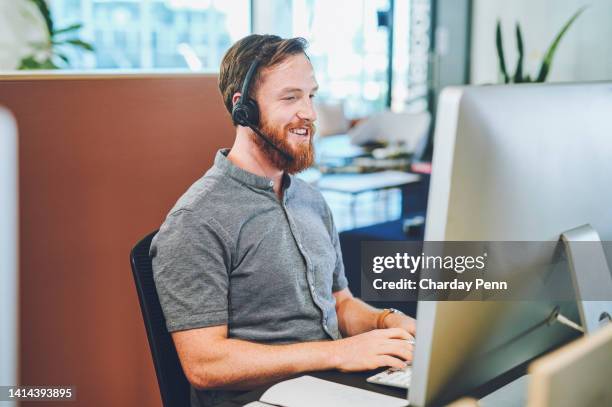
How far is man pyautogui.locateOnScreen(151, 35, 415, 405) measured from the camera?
1341 millimetres

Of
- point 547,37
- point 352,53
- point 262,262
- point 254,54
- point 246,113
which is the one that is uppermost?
point 547,37

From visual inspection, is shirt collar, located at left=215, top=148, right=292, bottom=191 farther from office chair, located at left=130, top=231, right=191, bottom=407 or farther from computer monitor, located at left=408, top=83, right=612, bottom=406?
computer monitor, located at left=408, top=83, right=612, bottom=406

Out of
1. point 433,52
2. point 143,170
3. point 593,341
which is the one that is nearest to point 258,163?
point 143,170

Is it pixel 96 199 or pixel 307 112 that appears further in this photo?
pixel 96 199

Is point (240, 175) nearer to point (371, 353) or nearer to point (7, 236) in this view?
point (371, 353)

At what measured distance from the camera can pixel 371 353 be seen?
132 centimetres

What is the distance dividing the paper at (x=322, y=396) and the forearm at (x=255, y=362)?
66 millimetres

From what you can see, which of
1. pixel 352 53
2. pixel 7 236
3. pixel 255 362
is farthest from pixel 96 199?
pixel 352 53

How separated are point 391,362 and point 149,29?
6.00 meters

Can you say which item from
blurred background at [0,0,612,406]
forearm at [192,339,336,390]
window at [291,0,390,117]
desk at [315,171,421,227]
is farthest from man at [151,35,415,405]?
window at [291,0,390,117]

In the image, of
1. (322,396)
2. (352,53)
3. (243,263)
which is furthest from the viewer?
(352,53)

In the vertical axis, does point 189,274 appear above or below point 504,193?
below

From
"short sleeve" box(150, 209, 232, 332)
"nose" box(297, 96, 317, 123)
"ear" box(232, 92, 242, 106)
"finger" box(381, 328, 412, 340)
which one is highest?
"ear" box(232, 92, 242, 106)

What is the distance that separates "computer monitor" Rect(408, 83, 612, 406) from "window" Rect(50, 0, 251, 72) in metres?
5.56
